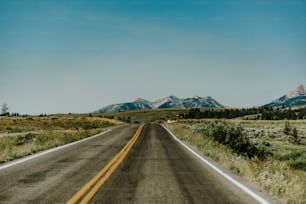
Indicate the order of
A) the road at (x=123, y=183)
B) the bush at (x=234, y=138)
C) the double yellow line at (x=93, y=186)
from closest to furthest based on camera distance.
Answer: the double yellow line at (x=93, y=186), the road at (x=123, y=183), the bush at (x=234, y=138)

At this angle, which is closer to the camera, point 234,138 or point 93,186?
point 93,186

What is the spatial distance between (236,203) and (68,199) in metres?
3.51

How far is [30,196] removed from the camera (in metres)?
8.14

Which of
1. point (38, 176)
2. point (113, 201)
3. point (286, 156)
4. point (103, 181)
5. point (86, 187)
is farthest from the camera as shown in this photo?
point (286, 156)

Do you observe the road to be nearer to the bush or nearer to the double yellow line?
the double yellow line

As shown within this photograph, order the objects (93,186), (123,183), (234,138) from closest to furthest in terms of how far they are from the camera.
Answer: (93,186)
(123,183)
(234,138)

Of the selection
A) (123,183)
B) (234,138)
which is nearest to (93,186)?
(123,183)

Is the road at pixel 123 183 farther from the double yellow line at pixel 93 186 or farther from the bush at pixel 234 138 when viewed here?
the bush at pixel 234 138

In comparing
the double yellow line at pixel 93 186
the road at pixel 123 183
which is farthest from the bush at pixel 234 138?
the double yellow line at pixel 93 186

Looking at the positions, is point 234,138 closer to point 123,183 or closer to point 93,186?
point 123,183

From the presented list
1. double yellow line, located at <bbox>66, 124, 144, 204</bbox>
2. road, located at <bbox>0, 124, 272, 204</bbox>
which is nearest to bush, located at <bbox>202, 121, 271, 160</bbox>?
road, located at <bbox>0, 124, 272, 204</bbox>

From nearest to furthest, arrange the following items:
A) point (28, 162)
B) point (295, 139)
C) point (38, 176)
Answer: point (38, 176), point (28, 162), point (295, 139)

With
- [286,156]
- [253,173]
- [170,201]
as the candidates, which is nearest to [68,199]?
[170,201]

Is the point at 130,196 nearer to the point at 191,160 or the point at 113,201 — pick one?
the point at 113,201
